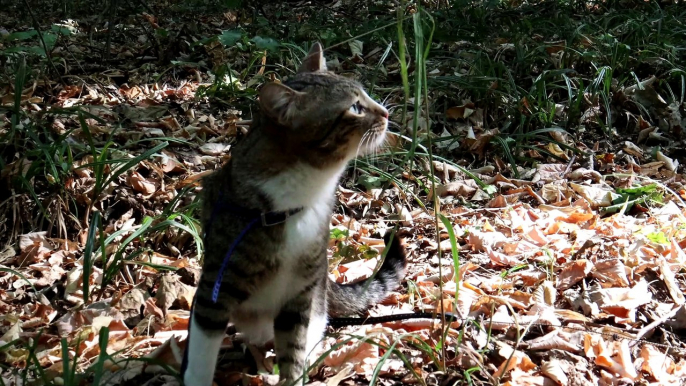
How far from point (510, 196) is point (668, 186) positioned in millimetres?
1052

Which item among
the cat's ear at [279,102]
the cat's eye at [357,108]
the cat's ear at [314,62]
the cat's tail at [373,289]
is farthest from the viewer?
the cat's tail at [373,289]

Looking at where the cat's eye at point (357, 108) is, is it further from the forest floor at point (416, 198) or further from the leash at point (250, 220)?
the leash at point (250, 220)

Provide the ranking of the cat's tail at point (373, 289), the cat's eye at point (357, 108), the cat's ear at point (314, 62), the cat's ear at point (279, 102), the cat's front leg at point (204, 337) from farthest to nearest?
the cat's tail at point (373, 289) → the cat's ear at point (314, 62) → the cat's eye at point (357, 108) → the cat's front leg at point (204, 337) → the cat's ear at point (279, 102)

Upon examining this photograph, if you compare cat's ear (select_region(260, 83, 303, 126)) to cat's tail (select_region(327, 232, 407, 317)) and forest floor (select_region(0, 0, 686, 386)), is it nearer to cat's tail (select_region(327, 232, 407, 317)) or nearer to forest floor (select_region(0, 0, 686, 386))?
forest floor (select_region(0, 0, 686, 386))

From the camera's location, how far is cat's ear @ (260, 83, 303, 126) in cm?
222

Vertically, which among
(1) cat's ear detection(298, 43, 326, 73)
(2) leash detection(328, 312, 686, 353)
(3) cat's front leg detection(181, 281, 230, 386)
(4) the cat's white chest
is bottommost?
(2) leash detection(328, 312, 686, 353)

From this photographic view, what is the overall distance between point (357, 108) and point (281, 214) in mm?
554

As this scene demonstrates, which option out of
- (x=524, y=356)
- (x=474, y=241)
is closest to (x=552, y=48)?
(x=474, y=241)

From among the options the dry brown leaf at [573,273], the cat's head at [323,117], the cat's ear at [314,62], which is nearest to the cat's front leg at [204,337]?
the cat's head at [323,117]

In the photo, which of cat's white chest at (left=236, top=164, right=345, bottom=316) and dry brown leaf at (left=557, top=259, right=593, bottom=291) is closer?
cat's white chest at (left=236, top=164, right=345, bottom=316)

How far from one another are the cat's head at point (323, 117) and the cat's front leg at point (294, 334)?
0.59 meters

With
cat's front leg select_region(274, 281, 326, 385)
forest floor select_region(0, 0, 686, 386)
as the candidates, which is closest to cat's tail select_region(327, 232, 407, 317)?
forest floor select_region(0, 0, 686, 386)

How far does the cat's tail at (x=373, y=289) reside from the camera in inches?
117

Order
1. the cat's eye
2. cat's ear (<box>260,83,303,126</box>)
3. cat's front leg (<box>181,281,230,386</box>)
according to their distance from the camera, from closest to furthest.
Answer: cat's ear (<box>260,83,303,126</box>) → cat's front leg (<box>181,281,230,386</box>) → the cat's eye
